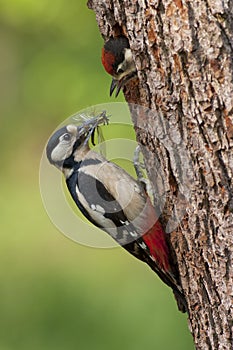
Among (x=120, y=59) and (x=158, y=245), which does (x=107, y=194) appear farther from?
(x=120, y=59)

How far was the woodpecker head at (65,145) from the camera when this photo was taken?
3.52m

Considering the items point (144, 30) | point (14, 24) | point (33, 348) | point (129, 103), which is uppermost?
point (144, 30)

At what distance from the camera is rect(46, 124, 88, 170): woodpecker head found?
3521 mm

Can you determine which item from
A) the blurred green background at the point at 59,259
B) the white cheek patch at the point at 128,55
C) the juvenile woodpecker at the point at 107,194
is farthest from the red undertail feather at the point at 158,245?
the blurred green background at the point at 59,259

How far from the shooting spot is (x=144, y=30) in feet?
9.23

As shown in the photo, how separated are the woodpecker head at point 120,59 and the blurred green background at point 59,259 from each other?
2.72m

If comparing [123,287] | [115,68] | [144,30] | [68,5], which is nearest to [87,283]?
[123,287]

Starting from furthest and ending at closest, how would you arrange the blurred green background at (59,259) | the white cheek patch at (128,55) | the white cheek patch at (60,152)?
1. the blurred green background at (59,259)
2. the white cheek patch at (60,152)
3. the white cheek patch at (128,55)

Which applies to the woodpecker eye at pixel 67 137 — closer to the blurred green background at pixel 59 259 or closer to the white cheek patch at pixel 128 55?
the white cheek patch at pixel 128 55

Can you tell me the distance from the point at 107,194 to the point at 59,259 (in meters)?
3.18

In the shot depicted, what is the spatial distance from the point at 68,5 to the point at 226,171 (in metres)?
3.73

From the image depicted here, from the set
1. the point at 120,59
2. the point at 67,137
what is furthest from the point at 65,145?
the point at 120,59

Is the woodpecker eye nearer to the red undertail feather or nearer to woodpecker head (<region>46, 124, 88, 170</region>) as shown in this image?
woodpecker head (<region>46, 124, 88, 170</region>)

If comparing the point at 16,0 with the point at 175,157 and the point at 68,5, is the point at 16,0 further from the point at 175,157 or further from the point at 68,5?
the point at 175,157
